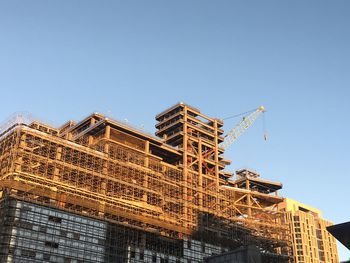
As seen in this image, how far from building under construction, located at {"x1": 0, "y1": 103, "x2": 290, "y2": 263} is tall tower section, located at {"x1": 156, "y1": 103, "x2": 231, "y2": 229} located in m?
0.31

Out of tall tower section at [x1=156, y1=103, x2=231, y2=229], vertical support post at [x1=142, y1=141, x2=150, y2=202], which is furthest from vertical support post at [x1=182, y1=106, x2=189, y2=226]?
vertical support post at [x1=142, y1=141, x2=150, y2=202]

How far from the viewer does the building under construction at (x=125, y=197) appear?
9356 centimetres

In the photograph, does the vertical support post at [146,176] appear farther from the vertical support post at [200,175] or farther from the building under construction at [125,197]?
the vertical support post at [200,175]

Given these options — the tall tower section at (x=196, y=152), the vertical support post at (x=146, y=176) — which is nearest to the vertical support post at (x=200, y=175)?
the tall tower section at (x=196, y=152)

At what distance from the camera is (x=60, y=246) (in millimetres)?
93625

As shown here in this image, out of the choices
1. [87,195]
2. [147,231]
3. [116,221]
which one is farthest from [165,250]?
[87,195]

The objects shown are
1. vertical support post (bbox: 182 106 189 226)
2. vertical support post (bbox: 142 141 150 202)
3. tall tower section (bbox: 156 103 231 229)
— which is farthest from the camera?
tall tower section (bbox: 156 103 231 229)

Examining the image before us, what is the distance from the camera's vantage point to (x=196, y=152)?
138 meters

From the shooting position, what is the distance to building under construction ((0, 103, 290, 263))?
307 feet

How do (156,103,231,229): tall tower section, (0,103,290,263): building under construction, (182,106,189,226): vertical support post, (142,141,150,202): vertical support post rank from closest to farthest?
(0,103,290,263): building under construction
(142,141,150,202): vertical support post
(182,106,189,226): vertical support post
(156,103,231,229): tall tower section

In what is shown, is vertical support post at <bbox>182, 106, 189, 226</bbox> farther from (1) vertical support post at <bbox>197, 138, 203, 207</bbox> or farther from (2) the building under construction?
(1) vertical support post at <bbox>197, 138, 203, 207</bbox>

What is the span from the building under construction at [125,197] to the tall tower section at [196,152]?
31 centimetres

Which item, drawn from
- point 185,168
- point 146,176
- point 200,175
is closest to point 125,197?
point 146,176

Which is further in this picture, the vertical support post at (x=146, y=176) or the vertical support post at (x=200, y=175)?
the vertical support post at (x=200, y=175)
